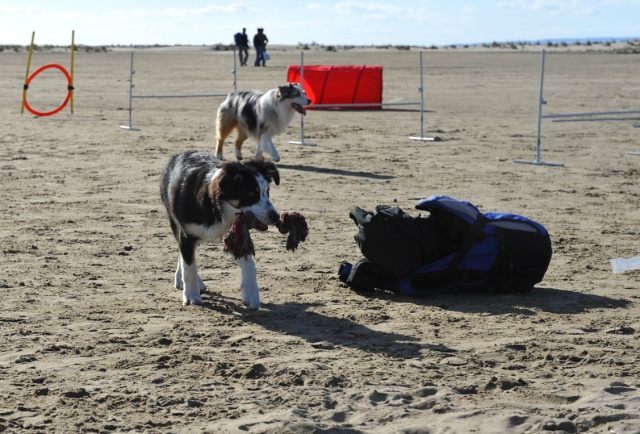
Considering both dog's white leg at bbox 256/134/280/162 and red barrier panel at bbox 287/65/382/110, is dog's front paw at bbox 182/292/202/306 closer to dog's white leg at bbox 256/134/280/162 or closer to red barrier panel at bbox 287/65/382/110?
dog's white leg at bbox 256/134/280/162

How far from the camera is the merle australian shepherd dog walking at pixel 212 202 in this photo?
20.3 ft

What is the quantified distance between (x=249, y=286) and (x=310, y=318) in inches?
20.3

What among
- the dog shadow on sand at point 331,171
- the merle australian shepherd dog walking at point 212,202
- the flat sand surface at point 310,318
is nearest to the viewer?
the flat sand surface at point 310,318

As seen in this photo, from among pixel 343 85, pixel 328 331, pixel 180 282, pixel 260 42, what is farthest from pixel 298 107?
pixel 260 42

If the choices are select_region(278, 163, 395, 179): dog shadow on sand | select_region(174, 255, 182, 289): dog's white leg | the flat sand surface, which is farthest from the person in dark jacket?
select_region(174, 255, 182, 289): dog's white leg

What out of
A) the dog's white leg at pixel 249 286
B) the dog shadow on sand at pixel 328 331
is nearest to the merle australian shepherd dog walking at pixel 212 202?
the dog's white leg at pixel 249 286

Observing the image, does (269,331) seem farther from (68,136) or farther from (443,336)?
(68,136)

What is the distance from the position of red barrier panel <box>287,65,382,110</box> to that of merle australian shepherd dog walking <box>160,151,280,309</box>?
15602 millimetres

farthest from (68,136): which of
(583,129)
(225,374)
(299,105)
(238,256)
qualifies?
(225,374)

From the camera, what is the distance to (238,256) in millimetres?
6301

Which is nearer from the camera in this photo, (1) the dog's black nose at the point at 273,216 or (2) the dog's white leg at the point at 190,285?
(1) the dog's black nose at the point at 273,216

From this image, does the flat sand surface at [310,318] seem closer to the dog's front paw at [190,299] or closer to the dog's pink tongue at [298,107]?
the dog's front paw at [190,299]

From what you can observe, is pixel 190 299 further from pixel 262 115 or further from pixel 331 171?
pixel 262 115

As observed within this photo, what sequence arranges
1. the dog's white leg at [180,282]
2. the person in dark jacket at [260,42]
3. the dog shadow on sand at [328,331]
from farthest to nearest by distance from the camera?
1. the person in dark jacket at [260,42]
2. the dog's white leg at [180,282]
3. the dog shadow on sand at [328,331]
